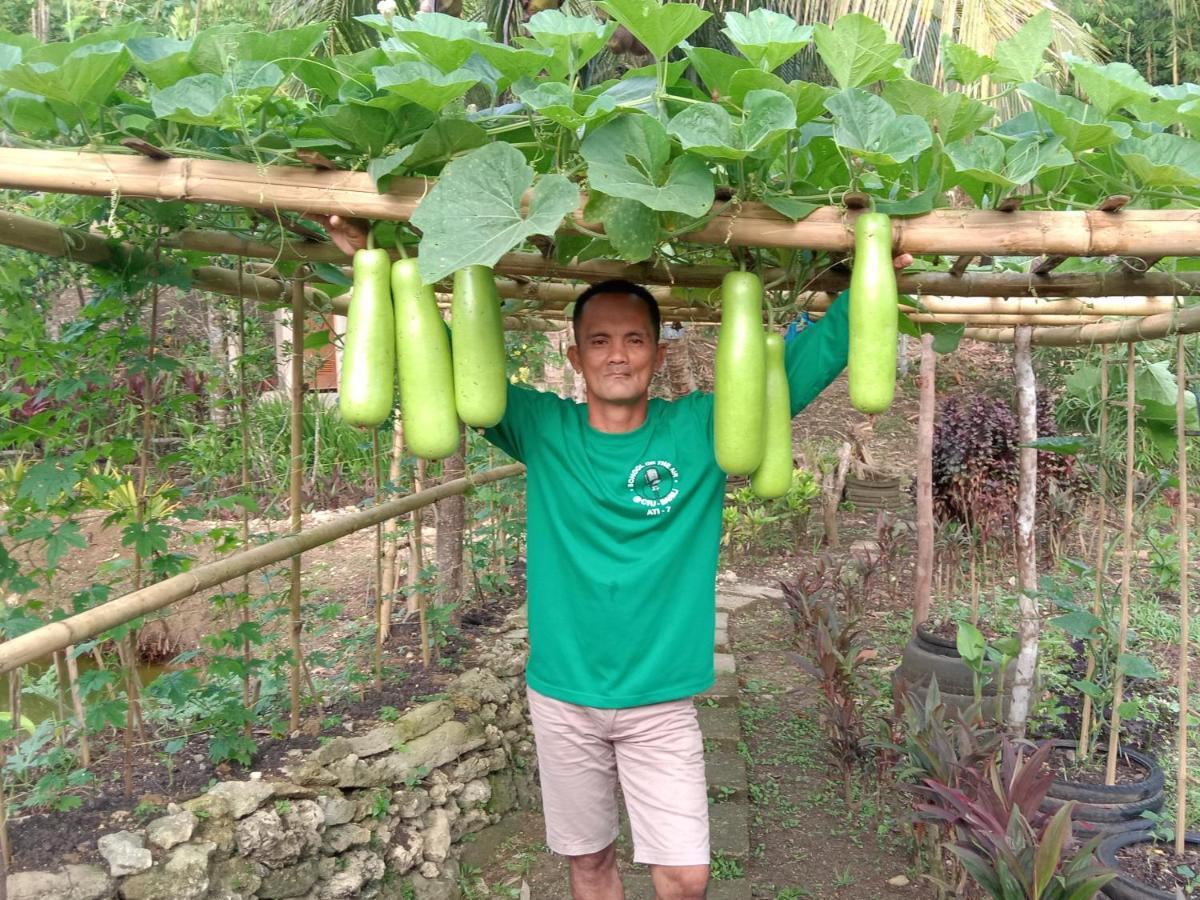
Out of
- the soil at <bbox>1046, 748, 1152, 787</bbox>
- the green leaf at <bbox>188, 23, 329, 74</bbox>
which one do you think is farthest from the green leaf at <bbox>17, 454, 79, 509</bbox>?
the soil at <bbox>1046, 748, 1152, 787</bbox>

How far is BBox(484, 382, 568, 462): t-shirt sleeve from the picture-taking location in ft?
7.80

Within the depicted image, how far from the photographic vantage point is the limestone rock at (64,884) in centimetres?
209

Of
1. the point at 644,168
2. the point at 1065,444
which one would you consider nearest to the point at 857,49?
the point at 644,168

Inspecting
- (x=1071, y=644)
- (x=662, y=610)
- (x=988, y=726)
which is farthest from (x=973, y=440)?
(x=662, y=610)

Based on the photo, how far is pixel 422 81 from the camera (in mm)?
1385

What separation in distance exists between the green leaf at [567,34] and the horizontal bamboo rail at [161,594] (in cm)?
154

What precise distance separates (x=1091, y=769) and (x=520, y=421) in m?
2.45

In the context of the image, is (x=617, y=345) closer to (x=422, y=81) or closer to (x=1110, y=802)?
(x=422, y=81)

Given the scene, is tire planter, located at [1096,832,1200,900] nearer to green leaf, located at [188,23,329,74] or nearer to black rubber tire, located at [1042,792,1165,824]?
black rubber tire, located at [1042,792,1165,824]

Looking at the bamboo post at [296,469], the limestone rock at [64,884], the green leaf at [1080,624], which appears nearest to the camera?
the limestone rock at [64,884]

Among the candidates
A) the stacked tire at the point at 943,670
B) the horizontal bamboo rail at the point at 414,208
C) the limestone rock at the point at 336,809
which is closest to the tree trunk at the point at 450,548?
the limestone rock at the point at 336,809

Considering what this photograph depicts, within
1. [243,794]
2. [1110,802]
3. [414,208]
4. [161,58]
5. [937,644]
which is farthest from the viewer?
[937,644]

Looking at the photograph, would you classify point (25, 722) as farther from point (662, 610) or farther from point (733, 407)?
point (733, 407)

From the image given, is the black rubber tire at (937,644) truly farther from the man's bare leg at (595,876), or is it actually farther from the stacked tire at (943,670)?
the man's bare leg at (595,876)
